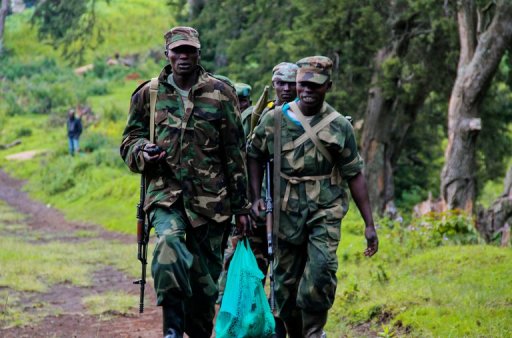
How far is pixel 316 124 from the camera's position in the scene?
663 centimetres

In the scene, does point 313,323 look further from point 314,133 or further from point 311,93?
point 311,93

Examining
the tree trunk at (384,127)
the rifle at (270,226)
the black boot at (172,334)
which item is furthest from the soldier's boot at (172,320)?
the tree trunk at (384,127)

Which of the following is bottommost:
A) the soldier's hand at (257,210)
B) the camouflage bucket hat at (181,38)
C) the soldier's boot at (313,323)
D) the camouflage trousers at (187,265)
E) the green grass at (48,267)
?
the green grass at (48,267)

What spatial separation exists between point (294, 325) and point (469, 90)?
8.80 metres

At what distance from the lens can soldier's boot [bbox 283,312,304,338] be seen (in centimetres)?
698

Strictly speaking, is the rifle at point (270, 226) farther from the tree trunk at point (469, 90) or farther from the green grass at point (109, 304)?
the tree trunk at point (469, 90)

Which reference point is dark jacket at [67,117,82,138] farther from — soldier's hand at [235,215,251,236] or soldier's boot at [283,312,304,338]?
soldier's hand at [235,215,251,236]

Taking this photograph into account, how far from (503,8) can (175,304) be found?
9.63 metres

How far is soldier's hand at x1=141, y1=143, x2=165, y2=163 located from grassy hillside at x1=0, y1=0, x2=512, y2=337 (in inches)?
91.5

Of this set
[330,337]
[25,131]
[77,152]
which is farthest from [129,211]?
[25,131]

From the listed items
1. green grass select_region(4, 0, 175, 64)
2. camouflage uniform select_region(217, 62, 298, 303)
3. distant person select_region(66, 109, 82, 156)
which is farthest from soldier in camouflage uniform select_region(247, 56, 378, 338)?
green grass select_region(4, 0, 175, 64)

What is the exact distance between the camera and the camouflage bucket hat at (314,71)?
6.63 meters

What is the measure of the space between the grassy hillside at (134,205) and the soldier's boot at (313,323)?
84cm

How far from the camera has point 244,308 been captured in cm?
631
